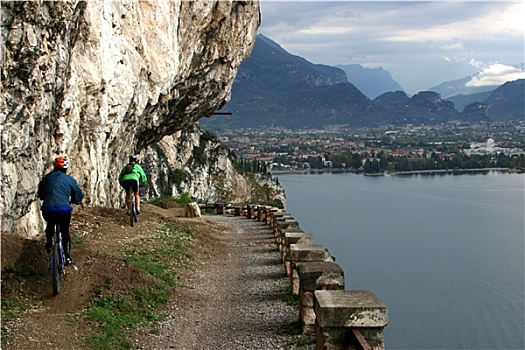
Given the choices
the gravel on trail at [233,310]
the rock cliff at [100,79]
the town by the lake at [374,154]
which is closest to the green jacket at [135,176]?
the rock cliff at [100,79]

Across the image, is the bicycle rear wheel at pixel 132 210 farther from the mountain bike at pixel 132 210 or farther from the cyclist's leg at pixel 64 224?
the cyclist's leg at pixel 64 224

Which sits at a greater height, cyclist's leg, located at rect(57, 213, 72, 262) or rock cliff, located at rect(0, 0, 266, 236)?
rock cliff, located at rect(0, 0, 266, 236)

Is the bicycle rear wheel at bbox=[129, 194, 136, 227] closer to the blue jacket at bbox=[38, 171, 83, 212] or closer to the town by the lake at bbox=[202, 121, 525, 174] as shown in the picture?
the blue jacket at bbox=[38, 171, 83, 212]

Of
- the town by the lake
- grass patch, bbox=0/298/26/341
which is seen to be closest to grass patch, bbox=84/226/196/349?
grass patch, bbox=0/298/26/341

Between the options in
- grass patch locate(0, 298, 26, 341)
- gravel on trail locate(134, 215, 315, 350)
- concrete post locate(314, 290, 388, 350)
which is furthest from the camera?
gravel on trail locate(134, 215, 315, 350)

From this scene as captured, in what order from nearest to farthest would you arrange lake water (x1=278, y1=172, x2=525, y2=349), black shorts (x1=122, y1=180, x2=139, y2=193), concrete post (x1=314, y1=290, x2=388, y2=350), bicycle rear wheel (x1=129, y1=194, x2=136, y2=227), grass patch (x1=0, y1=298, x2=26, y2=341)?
concrete post (x1=314, y1=290, x2=388, y2=350), grass patch (x1=0, y1=298, x2=26, y2=341), black shorts (x1=122, y1=180, x2=139, y2=193), bicycle rear wheel (x1=129, y1=194, x2=136, y2=227), lake water (x1=278, y1=172, x2=525, y2=349)

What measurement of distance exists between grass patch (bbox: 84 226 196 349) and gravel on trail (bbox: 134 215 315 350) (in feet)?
0.71

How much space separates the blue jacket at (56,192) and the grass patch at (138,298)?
1187 millimetres

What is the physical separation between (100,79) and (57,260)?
8.05 meters

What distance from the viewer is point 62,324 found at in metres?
6.90

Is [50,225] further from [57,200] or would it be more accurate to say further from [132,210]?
[132,210]

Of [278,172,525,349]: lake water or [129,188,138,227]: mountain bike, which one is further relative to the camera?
[278,172,525,349]: lake water

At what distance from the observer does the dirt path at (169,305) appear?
6.86m

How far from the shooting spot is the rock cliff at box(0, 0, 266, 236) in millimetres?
9719
